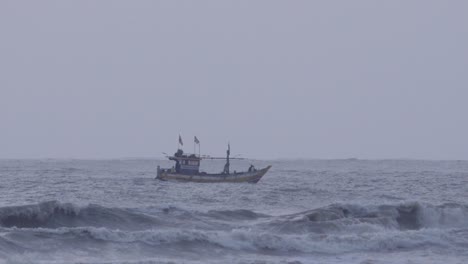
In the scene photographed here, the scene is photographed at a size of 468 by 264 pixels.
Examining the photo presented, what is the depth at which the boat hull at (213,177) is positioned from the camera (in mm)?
59344

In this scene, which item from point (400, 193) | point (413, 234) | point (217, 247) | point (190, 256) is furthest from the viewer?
point (400, 193)

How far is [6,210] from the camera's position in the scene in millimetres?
29828

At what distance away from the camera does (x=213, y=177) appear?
198ft

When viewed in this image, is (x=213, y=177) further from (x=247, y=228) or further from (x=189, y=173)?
(x=247, y=228)

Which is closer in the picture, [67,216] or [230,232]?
[230,232]

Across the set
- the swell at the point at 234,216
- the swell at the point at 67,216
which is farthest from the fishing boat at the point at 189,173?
the swell at the point at 67,216

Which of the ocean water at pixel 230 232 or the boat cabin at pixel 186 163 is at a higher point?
the boat cabin at pixel 186 163

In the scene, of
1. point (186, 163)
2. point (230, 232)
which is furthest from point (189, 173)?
point (230, 232)

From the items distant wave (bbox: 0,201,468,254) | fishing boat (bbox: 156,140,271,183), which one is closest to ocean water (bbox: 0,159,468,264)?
distant wave (bbox: 0,201,468,254)

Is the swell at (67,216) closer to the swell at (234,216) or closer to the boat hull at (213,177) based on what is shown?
the swell at (234,216)

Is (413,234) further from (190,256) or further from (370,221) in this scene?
(190,256)

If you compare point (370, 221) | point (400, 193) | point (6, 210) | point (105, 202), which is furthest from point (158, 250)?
point (400, 193)

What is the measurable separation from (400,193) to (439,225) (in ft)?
56.1

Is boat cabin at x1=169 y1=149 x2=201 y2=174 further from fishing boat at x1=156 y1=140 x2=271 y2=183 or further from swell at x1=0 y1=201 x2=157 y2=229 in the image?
swell at x1=0 y1=201 x2=157 y2=229
